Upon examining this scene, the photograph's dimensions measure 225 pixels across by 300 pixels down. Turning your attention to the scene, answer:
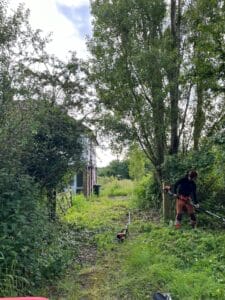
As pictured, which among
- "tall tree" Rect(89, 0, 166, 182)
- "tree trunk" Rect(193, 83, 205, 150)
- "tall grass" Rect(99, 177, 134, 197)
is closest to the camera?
"tall tree" Rect(89, 0, 166, 182)

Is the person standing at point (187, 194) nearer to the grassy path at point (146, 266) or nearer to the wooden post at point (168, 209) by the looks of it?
the grassy path at point (146, 266)

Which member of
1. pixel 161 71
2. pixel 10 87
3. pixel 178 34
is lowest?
pixel 10 87

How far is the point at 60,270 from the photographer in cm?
595

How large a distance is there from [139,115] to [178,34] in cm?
307

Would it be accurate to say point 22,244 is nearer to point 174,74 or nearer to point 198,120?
point 174,74

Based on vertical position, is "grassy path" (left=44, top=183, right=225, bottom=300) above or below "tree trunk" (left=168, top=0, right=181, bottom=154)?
below

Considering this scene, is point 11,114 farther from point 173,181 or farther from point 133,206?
point 133,206

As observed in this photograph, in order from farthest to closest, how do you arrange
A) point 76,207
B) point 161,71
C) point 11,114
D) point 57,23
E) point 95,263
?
1. point 76,207
2. point 161,71
3. point 57,23
4. point 95,263
5. point 11,114

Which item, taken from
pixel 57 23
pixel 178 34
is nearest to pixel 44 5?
pixel 57 23

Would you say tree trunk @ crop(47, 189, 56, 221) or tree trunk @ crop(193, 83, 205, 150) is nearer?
tree trunk @ crop(47, 189, 56, 221)

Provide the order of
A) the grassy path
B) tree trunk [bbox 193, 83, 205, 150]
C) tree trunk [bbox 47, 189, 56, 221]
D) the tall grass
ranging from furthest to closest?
1. the tall grass
2. tree trunk [bbox 193, 83, 205, 150]
3. tree trunk [bbox 47, 189, 56, 221]
4. the grassy path

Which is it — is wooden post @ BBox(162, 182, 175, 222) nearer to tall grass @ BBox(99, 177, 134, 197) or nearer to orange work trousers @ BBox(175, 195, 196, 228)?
orange work trousers @ BBox(175, 195, 196, 228)

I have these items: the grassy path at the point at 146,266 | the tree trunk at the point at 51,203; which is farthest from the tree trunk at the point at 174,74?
the tree trunk at the point at 51,203

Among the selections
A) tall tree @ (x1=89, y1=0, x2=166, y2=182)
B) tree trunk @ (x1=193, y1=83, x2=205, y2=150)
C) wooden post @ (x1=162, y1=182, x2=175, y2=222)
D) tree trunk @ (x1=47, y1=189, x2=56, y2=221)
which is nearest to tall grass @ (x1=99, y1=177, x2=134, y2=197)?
tree trunk @ (x1=193, y1=83, x2=205, y2=150)
